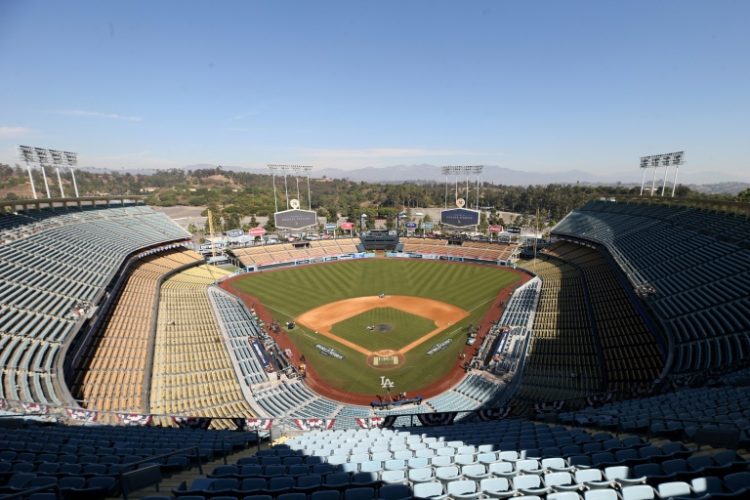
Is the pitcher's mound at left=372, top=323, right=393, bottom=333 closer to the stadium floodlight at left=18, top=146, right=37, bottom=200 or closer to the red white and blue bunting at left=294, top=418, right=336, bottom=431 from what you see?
the red white and blue bunting at left=294, top=418, right=336, bottom=431

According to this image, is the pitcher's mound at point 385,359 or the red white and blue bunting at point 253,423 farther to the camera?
the pitcher's mound at point 385,359

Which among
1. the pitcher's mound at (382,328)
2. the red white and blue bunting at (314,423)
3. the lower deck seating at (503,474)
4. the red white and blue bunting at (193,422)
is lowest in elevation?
the pitcher's mound at (382,328)

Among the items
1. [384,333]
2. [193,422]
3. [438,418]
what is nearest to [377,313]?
[384,333]

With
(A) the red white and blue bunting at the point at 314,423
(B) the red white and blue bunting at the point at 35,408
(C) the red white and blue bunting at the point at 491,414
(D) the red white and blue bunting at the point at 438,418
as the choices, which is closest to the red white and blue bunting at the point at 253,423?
(A) the red white and blue bunting at the point at 314,423

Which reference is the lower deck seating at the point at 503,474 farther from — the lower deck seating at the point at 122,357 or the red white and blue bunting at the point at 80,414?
the lower deck seating at the point at 122,357

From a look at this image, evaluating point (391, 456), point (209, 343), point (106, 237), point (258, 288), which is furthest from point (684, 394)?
point (106, 237)

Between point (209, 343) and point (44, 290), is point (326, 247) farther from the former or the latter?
point (44, 290)

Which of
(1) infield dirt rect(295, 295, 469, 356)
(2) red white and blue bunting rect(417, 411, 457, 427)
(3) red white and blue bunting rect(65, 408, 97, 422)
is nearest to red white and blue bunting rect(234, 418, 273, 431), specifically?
(3) red white and blue bunting rect(65, 408, 97, 422)
